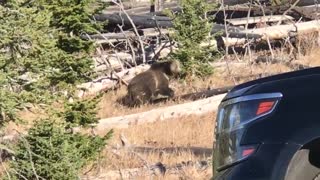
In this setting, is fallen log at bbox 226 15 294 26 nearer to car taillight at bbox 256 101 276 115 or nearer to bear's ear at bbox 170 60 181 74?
bear's ear at bbox 170 60 181 74

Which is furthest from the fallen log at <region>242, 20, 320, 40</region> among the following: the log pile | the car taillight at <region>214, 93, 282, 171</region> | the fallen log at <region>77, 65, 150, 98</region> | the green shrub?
the car taillight at <region>214, 93, 282, 171</region>

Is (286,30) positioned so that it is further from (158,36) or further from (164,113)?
(164,113)

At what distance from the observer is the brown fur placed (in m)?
16.7

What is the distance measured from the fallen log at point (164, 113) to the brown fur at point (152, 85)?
92.8 inches

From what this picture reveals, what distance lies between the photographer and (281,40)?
65.8 ft

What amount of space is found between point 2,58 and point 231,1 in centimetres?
1897

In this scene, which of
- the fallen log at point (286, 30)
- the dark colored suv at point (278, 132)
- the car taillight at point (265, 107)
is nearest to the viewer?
the dark colored suv at point (278, 132)

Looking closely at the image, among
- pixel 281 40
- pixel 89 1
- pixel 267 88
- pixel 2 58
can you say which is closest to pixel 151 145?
pixel 89 1

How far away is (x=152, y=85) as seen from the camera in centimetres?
1681

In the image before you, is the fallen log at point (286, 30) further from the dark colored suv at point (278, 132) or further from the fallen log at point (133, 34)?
the dark colored suv at point (278, 132)

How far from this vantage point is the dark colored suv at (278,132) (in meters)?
4.55

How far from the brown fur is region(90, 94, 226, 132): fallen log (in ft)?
7.73

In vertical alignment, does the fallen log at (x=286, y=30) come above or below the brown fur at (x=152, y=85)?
above

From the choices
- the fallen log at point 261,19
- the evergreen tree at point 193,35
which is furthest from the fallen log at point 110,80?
the fallen log at point 261,19
